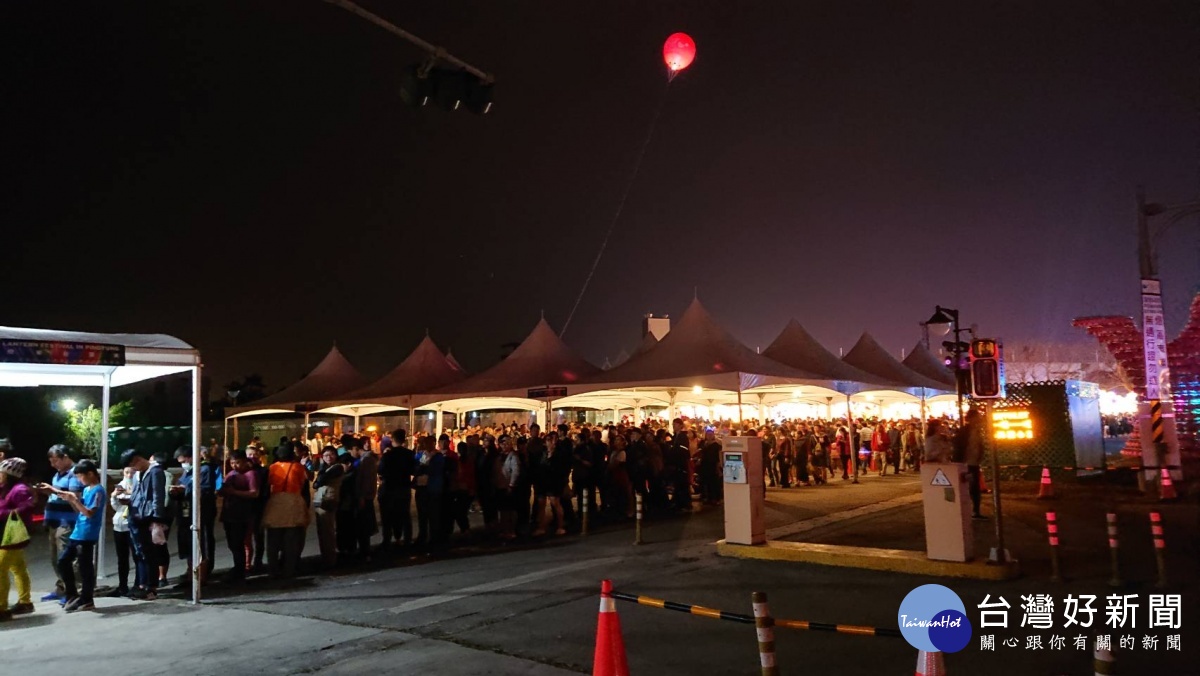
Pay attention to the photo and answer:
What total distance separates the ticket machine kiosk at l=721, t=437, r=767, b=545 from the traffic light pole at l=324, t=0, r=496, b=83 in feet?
20.3

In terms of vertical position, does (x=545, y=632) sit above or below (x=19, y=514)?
below

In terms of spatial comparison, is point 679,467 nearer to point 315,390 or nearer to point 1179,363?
point 1179,363

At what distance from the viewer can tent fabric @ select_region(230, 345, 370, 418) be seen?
86.1 feet

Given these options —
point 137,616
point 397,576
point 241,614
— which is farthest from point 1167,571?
point 137,616

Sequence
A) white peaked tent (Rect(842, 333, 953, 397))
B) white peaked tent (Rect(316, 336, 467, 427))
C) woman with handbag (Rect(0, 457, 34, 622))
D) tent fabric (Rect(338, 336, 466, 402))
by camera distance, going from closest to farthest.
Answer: woman with handbag (Rect(0, 457, 34, 622)) → white peaked tent (Rect(316, 336, 467, 427)) → tent fabric (Rect(338, 336, 466, 402)) → white peaked tent (Rect(842, 333, 953, 397))

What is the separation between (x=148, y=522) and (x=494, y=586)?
4.27 metres

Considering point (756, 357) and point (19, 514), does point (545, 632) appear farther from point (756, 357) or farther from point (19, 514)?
point (756, 357)

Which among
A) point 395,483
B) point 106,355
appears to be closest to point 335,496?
point 395,483

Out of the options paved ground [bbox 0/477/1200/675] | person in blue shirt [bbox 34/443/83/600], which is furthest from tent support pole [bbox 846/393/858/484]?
person in blue shirt [bbox 34/443/83/600]

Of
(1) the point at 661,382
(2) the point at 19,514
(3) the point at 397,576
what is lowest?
(3) the point at 397,576

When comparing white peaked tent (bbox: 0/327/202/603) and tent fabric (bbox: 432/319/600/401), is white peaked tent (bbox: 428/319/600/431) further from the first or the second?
white peaked tent (bbox: 0/327/202/603)

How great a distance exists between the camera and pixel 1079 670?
557cm

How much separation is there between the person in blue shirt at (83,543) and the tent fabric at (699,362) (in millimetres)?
11555

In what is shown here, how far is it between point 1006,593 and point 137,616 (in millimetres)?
9278
